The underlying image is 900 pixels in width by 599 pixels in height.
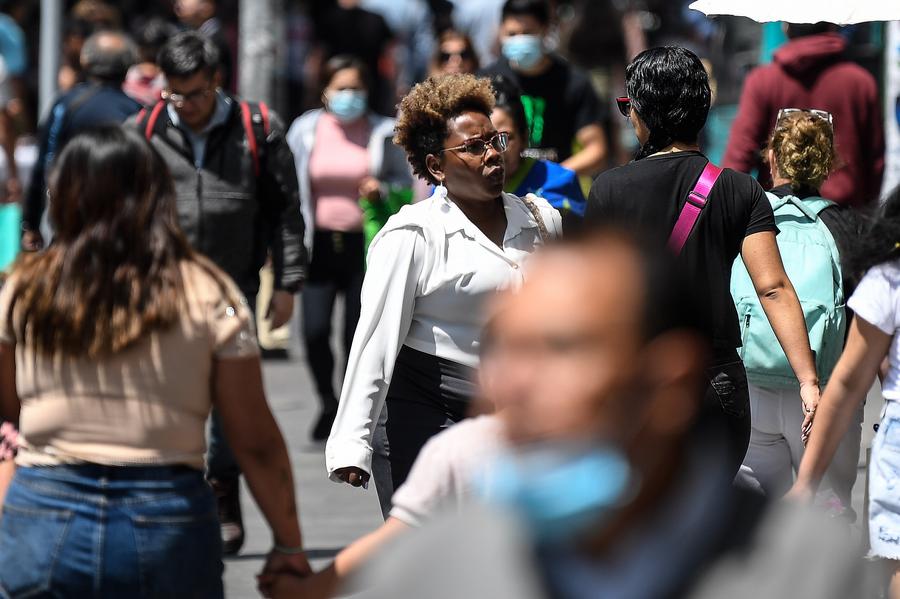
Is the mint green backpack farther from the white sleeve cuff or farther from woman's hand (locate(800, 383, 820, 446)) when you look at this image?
the white sleeve cuff

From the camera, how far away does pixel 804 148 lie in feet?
17.8

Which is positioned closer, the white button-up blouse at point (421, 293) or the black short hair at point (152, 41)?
the white button-up blouse at point (421, 293)

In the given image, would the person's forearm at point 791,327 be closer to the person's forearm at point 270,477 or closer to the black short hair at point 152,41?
the person's forearm at point 270,477

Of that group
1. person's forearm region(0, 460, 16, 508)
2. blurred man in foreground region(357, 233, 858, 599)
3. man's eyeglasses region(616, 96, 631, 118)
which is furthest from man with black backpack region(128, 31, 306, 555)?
blurred man in foreground region(357, 233, 858, 599)

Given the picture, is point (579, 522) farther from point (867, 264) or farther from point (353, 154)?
point (353, 154)

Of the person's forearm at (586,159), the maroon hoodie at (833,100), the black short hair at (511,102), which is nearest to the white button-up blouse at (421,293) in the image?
the black short hair at (511,102)

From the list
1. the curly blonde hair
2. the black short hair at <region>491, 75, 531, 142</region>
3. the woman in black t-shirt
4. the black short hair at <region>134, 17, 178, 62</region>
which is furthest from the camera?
the black short hair at <region>134, 17, 178, 62</region>

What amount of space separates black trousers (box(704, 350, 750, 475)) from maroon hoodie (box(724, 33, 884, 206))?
9.12 feet

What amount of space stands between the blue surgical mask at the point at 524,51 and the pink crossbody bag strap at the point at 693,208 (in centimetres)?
392

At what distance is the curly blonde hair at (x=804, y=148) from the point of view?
5.41 meters

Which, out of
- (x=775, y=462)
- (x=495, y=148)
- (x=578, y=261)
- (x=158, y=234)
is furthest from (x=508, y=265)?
(x=578, y=261)

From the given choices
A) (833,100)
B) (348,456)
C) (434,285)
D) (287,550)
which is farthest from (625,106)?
(833,100)

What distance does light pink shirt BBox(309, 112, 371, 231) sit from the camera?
8.90 meters

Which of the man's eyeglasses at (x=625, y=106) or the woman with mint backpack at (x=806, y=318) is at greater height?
the man's eyeglasses at (x=625, y=106)
